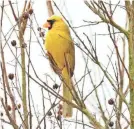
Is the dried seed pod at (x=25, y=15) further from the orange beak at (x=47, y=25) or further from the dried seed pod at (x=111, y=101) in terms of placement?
the dried seed pod at (x=111, y=101)

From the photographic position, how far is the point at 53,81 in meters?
2.46

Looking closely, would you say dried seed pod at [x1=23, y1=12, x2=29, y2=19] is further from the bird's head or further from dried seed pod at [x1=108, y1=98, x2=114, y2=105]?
dried seed pod at [x1=108, y1=98, x2=114, y2=105]

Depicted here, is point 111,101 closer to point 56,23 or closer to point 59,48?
point 59,48

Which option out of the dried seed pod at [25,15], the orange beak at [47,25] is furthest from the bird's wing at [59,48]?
the dried seed pod at [25,15]

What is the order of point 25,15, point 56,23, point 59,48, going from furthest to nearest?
point 56,23
point 59,48
point 25,15

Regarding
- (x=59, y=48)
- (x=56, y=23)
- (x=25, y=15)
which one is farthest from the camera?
(x=56, y=23)

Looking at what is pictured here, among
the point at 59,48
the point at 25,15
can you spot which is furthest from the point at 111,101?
the point at 25,15

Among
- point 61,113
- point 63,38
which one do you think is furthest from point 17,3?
point 61,113

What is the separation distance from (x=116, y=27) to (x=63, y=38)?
2.92ft

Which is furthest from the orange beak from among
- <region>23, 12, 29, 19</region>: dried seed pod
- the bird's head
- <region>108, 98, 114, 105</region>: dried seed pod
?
<region>108, 98, 114, 105</region>: dried seed pod

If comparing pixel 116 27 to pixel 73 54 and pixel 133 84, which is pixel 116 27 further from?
pixel 73 54

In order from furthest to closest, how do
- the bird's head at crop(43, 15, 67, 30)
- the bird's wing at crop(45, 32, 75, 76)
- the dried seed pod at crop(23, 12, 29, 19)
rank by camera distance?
1. the bird's head at crop(43, 15, 67, 30)
2. the bird's wing at crop(45, 32, 75, 76)
3. the dried seed pod at crop(23, 12, 29, 19)

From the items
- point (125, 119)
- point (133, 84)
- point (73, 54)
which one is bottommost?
point (125, 119)

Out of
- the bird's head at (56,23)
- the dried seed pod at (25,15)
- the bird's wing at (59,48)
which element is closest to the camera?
the dried seed pod at (25,15)
